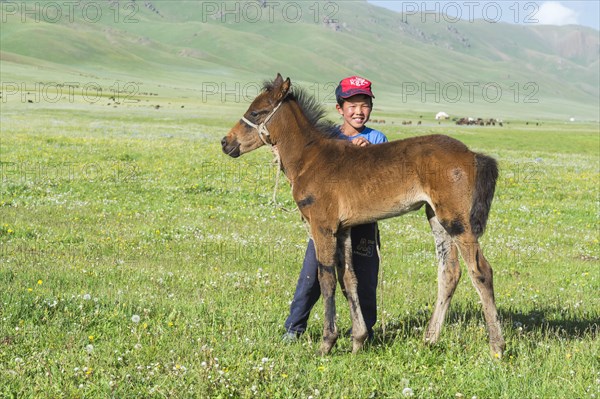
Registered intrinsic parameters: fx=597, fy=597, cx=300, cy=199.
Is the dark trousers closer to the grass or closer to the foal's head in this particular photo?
the grass

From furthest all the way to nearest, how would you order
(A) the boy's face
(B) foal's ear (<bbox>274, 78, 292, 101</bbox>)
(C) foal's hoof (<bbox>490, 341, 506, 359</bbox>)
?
1. (A) the boy's face
2. (B) foal's ear (<bbox>274, 78, 292, 101</bbox>)
3. (C) foal's hoof (<bbox>490, 341, 506, 359</bbox>)

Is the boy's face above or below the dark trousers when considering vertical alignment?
above

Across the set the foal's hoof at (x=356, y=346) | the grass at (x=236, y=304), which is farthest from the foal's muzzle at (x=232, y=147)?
the foal's hoof at (x=356, y=346)

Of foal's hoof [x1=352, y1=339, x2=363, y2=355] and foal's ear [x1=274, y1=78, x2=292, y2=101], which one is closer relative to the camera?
foal's hoof [x1=352, y1=339, x2=363, y2=355]

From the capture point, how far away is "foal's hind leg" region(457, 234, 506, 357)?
22.4 ft

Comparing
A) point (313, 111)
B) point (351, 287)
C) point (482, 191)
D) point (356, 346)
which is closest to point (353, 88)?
point (313, 111)

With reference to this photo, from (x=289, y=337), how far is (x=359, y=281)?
47.2 inches

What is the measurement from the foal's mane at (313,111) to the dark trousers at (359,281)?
4.42 feet

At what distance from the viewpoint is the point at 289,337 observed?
7.78 metres

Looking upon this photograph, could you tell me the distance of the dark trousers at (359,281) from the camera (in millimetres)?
7980

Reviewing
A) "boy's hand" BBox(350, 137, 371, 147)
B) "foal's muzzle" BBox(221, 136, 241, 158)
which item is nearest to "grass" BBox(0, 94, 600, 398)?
"foal's muzzle" BBox(221, 136, 241, 158)

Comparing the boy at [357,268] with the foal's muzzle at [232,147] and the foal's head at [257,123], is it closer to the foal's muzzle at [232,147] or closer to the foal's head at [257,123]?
the foal's head at [257,123]

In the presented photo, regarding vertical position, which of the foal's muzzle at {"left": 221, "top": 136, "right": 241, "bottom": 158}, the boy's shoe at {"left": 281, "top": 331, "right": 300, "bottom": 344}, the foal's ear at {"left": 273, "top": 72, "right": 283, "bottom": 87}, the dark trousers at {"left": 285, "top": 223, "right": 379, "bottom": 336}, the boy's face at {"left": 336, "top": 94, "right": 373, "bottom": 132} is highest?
the foal's ear at {"left": 273, "top": 72, "right": 283, "bottom": 87}

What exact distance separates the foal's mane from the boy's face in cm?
26
